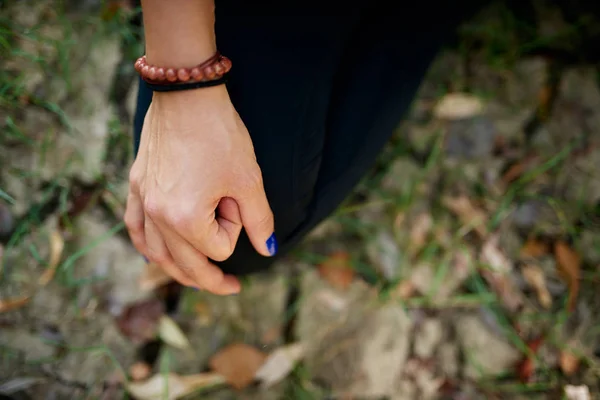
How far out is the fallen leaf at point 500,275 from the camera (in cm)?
113

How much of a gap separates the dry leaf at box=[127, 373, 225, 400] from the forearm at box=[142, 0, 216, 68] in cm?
75

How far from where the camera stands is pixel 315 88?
73cm

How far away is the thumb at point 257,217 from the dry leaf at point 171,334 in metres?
0.44

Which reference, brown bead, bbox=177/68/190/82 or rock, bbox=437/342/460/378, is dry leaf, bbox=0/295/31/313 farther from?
rock, bbox=437/342/460/378

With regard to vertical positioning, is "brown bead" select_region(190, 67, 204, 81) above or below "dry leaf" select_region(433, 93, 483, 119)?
above

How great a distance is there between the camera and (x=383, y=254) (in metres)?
1.16

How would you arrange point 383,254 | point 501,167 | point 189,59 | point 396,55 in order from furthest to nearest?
point 501,167 < point 383,254 < point 396,55 < point 189,59

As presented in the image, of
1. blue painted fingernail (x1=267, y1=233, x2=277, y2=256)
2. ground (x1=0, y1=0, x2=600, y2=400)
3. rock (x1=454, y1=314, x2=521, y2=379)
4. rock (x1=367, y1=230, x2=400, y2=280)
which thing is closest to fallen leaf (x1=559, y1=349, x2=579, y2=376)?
ground (x1=0, y1=0, x2=600, y2=400)

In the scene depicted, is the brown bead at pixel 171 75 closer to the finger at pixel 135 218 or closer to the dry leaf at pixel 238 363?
the finger at pixel 135 218

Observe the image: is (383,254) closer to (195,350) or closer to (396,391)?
(396,391)

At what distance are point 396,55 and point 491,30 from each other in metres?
0.73

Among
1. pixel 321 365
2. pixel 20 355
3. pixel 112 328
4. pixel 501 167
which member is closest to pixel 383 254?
pixel 321 365

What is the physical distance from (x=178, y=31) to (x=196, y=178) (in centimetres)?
19

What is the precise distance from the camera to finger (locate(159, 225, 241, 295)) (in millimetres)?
630
